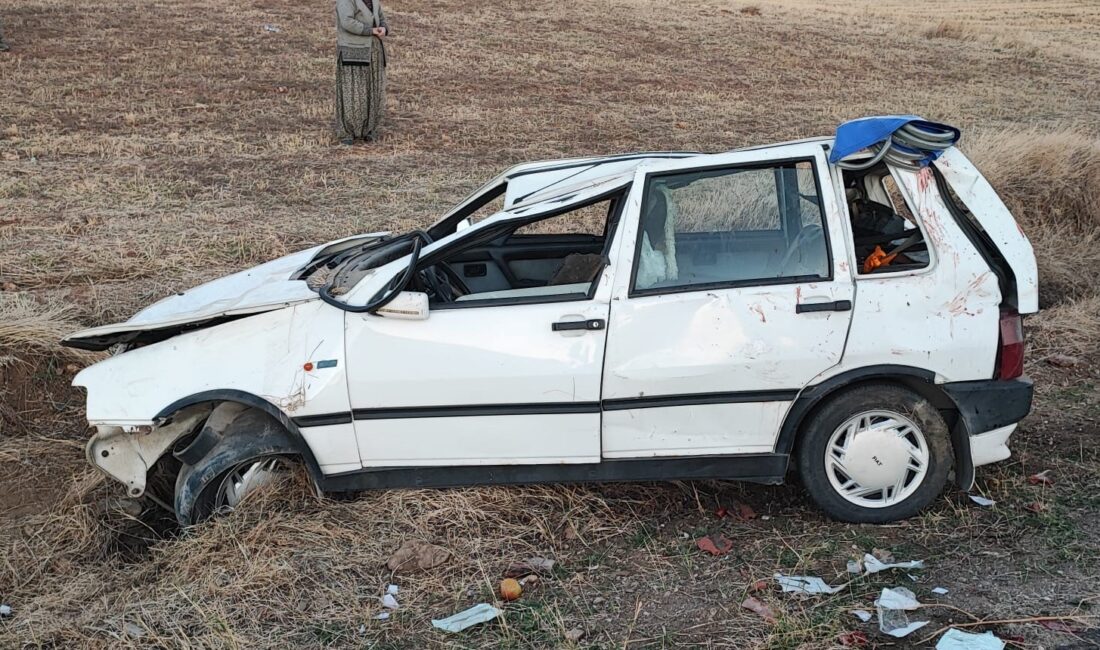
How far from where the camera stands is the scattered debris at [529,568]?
13.5 ft

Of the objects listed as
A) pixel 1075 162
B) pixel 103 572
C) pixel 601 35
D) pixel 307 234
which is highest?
pixel 601 35

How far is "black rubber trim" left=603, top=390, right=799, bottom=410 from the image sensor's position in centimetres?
418

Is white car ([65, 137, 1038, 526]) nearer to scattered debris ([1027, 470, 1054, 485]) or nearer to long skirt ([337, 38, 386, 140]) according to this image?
scattered debris ([1027, 470, 1054, 485])

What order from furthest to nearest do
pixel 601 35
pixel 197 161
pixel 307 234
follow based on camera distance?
pixel 601 35 < pixel 197 161 < pixel 307 234

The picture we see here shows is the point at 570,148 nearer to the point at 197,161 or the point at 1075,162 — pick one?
the point at 197,161

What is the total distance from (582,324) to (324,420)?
1156 millimetres

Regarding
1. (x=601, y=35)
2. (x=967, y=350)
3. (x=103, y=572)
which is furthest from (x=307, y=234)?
(x=601, y=35)

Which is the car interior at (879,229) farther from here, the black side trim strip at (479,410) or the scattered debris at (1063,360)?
the scattered debris at (1063,360)

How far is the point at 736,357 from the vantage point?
4.13 m

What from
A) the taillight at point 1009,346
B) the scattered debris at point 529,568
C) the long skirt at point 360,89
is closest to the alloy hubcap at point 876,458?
the taillight at point 1009,346

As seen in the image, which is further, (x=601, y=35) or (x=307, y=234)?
(x=601, y=35)

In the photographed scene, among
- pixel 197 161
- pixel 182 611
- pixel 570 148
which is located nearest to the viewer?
pixel 182 611

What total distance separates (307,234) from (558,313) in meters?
4.97

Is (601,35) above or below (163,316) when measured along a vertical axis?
above
